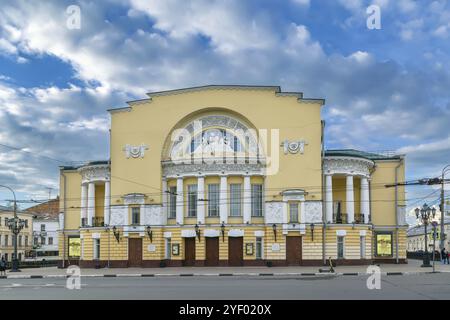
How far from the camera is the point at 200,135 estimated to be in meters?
49.7

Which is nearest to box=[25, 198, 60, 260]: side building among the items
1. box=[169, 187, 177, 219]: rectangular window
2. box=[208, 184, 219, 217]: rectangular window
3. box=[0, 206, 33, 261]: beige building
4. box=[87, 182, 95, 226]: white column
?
box=[0, 206, 33, 261]: beige building

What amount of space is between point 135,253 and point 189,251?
15.5 ft

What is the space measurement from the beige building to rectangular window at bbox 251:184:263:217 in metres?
51.0

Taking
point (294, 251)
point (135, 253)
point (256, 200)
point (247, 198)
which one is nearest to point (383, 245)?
point (294, 251)

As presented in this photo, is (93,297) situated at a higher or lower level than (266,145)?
lower

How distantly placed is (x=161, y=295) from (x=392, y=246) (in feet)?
115

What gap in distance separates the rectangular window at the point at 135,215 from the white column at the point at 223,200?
7.48m

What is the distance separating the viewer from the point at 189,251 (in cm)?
4900

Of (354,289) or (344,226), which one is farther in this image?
(344,226)

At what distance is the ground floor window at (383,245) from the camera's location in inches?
2063

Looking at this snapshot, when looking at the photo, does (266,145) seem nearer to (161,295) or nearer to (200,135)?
(200,135)

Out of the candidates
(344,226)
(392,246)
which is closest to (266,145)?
(344,226)

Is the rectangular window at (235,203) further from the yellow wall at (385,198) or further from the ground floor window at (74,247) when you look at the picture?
the ground floor window at (74,247)
